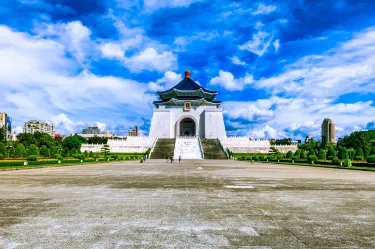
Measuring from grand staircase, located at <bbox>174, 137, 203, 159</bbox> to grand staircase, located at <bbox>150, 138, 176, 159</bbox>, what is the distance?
2.38 ft

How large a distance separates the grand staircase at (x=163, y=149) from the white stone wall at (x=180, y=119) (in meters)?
9.04

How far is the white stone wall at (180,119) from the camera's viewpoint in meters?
56.2

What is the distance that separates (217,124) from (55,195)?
1983 inches

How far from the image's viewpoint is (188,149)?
1677 inches

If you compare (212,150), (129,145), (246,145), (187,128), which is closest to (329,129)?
(187,128)

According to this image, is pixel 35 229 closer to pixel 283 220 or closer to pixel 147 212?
pixel 147 212

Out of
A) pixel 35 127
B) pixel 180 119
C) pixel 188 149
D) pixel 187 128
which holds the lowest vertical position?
pixel 188 149

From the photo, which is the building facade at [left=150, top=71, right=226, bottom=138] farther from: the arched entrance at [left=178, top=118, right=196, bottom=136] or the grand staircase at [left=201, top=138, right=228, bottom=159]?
the grand staircase at [left=201, top=138, right=228, bottom=159]

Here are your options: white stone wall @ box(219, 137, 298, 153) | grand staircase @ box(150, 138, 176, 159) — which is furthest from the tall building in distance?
grand staircase @ box(150, 138, 176, 159)

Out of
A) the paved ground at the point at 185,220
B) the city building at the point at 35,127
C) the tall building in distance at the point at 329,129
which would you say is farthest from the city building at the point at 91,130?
the paved ground at the point at 185,220

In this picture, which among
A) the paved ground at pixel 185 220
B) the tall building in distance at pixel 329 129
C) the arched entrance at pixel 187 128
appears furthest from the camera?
the tall building in distance at pixel 329 129

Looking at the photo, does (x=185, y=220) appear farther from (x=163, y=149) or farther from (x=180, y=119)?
(x=180, y=119)

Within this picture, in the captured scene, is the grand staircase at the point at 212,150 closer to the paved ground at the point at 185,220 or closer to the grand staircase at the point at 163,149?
the grand staircase at the point at 163,149

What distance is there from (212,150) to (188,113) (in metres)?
17.4
